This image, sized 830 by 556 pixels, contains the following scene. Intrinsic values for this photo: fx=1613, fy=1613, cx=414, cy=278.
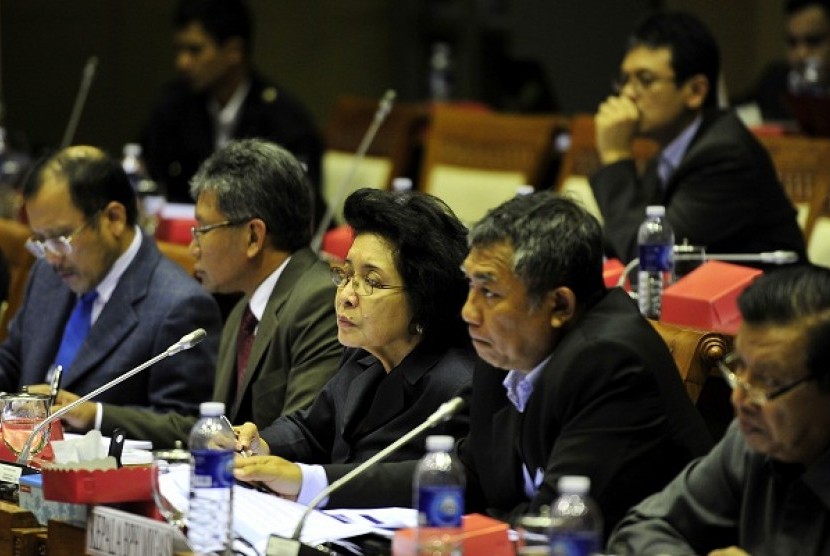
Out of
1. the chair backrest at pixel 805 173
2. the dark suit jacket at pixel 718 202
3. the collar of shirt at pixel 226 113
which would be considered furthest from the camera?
the collar of shirt at pixel 226 113

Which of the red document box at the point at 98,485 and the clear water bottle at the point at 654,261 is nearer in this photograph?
the red document box at the point at 98,485

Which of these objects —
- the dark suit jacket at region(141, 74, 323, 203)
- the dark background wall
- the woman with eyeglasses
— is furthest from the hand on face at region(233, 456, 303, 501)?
the dark background wall

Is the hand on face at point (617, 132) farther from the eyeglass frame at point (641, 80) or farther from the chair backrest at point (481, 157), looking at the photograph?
the chair backrest at point (481, 157)

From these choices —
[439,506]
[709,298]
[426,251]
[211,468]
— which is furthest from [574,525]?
[709,298]

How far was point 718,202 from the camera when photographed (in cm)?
Answer: 441

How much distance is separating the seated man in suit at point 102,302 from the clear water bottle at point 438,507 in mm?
1619

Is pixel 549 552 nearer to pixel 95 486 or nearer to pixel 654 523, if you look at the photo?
pixel 654 523

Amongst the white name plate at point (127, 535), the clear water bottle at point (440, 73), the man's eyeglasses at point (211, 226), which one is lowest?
the white name plate at point (127, 535)

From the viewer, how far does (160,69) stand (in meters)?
9.21

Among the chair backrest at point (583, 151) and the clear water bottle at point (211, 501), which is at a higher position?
the chair backrest at point (583, 151)

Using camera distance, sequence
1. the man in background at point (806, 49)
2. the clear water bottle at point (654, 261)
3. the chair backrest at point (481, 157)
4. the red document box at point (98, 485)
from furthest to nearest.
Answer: the man in background at point (806, 49)
the chair backrest at point (481, 157)
the clear water bottle at point (654, 261)
the red document box at point (98, 485)

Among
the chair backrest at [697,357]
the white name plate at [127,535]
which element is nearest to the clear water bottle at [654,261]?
the chair backrest at [697,357]

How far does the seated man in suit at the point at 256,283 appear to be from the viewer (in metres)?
3.62

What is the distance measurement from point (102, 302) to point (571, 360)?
1800 millimetres
